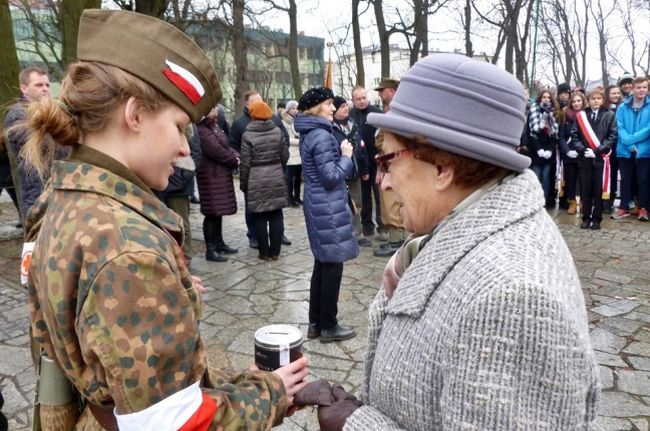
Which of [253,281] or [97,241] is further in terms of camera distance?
[253,281]

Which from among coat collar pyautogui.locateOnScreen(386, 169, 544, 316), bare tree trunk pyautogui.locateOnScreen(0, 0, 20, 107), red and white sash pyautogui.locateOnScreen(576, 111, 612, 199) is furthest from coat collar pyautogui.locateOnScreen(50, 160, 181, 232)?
red and white sash pyautogui.locateOnScreen(576, 111, 612, 199)

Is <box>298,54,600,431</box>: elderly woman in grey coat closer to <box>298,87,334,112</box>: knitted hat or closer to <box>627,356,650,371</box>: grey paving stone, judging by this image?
<box>298,87,334,112</box>: knitted hat

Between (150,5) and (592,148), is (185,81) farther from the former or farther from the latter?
(150,5)

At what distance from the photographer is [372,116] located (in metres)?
1.48

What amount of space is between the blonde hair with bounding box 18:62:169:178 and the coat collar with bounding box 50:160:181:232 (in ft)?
0.27

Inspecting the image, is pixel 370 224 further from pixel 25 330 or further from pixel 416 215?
pixel 416 215

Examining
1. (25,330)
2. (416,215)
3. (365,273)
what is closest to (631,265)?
(365,273)

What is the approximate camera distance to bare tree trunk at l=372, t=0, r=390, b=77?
56.9 ft

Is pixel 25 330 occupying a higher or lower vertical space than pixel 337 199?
lower

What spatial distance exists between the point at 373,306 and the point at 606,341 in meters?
3.43

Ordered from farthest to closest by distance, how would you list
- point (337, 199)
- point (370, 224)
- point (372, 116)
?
point (370, 224)
point (337, 199)
point (372, 116)

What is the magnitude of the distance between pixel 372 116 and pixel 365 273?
4720 mm

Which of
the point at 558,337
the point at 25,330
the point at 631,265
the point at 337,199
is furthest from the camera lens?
the point at 631,265

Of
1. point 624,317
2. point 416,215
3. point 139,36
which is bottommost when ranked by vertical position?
point 624,317
